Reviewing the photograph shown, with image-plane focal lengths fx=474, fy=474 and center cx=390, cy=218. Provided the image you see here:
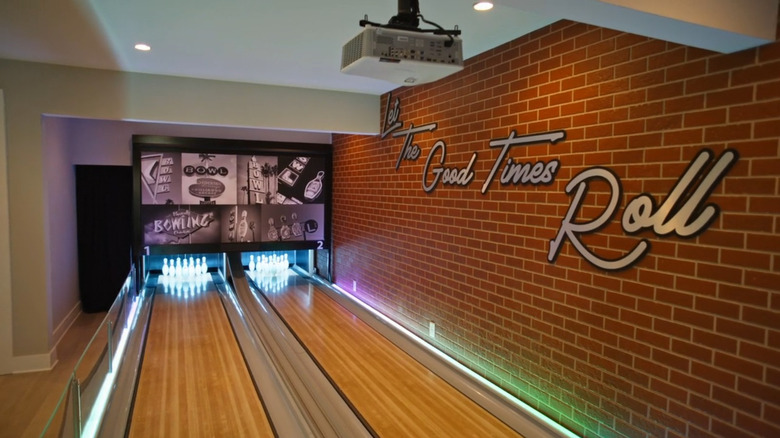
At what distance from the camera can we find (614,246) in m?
2.43

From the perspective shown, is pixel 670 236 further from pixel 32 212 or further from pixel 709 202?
pixel 32 212

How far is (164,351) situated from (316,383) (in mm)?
1453

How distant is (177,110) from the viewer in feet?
14.9

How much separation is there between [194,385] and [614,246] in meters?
2.87

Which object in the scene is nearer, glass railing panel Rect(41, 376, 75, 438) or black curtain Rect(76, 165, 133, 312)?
glass railing panel Rect(41, 376, 75, 438)

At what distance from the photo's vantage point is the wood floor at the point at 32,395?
3.25m

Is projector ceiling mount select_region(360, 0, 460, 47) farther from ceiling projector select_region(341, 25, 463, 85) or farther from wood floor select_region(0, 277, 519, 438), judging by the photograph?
wood floor select_region(0, 277, 519, 438)

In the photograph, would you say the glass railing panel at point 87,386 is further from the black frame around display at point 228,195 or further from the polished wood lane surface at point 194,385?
the black frame around display at point 228,195

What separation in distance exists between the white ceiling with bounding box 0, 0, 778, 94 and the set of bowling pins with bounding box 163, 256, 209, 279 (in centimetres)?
334

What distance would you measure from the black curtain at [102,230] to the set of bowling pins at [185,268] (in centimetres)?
61

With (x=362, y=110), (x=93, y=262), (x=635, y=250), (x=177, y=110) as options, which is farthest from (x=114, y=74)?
(x=635, y=250)

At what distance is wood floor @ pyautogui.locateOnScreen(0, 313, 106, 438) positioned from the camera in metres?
3.25

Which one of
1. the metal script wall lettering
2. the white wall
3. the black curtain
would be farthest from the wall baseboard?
the metal script wall lettering

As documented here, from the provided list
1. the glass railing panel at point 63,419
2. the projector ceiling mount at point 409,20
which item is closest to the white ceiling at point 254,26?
the projector ceiling mount at point 409,20
